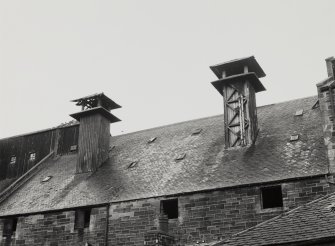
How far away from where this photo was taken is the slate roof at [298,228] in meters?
11.5

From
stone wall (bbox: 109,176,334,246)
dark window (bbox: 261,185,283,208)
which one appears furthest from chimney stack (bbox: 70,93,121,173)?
dark window (bbox: 261,185,283,208)

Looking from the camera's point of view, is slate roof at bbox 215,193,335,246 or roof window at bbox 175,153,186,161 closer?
slate roof at bbox 215,193,335,246

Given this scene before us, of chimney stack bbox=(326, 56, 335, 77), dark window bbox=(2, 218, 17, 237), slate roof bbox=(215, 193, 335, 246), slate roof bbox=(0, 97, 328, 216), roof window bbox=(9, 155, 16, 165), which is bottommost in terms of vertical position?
slate roof bbox=(215, 193, 335, 246)

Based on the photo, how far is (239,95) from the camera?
22375mm

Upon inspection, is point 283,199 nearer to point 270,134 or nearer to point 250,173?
point 250,173

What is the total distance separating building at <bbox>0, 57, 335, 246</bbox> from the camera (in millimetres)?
17516

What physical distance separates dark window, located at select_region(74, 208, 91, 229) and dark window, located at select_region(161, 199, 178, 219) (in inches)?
127

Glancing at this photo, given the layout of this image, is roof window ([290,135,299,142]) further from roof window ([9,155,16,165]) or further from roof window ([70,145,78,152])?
roof window ([9,155,16,165])

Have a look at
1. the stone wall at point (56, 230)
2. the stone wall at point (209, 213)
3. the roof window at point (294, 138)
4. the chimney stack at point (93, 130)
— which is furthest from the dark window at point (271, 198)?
the chimney stack at point (93, 130)

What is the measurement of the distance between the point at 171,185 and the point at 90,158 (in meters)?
6.35

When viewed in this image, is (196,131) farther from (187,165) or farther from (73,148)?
(73,148)

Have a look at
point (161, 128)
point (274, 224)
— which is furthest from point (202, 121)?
point (274, 224)

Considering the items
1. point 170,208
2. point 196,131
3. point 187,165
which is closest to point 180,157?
point 187,165

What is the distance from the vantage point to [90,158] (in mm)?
24578
